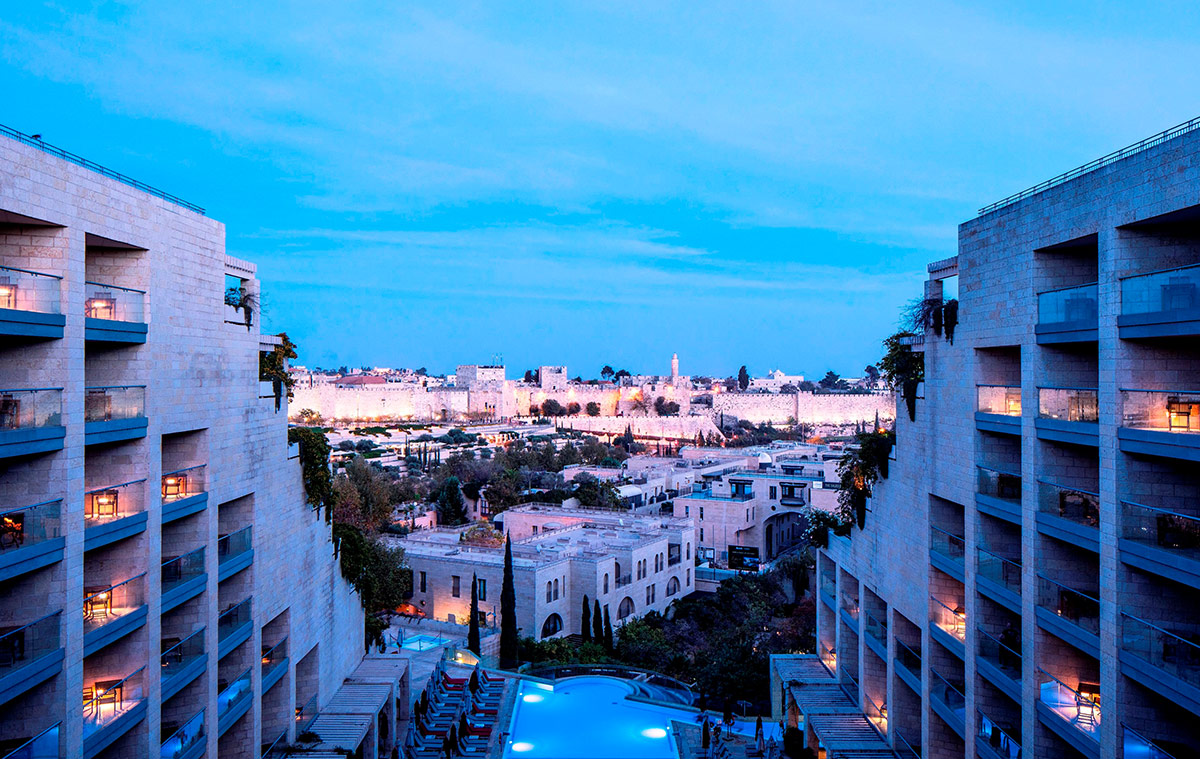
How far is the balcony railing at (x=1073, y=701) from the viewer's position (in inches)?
388

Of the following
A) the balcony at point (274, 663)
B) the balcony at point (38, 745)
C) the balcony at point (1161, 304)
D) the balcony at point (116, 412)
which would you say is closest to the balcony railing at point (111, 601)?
the balcony at point (38, 745)

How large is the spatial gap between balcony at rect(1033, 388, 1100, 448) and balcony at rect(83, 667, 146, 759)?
37.7ft

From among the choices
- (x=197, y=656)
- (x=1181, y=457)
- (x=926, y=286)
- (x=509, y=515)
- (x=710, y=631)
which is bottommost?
(x=710, y=631)

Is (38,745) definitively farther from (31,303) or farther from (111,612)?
(31,303)

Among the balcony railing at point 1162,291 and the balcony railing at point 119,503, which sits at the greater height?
the balcony railing at point 1162,291

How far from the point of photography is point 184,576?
11.5 meters

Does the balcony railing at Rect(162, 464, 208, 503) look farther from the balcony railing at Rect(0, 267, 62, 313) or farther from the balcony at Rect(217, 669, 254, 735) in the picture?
the balcony railing at Rect(0, 267, 62, 313)

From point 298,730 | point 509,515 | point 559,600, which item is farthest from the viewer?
point 509,515

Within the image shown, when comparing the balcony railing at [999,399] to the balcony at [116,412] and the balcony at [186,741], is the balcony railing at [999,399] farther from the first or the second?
the balcony at [186,741]

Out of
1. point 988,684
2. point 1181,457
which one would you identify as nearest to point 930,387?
point 988,684

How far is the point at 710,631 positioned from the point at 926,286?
67.4 feet

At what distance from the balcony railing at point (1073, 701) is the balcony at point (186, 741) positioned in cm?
1119

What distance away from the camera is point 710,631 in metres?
31.2

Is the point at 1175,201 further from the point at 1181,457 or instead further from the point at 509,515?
the point at 509,515
